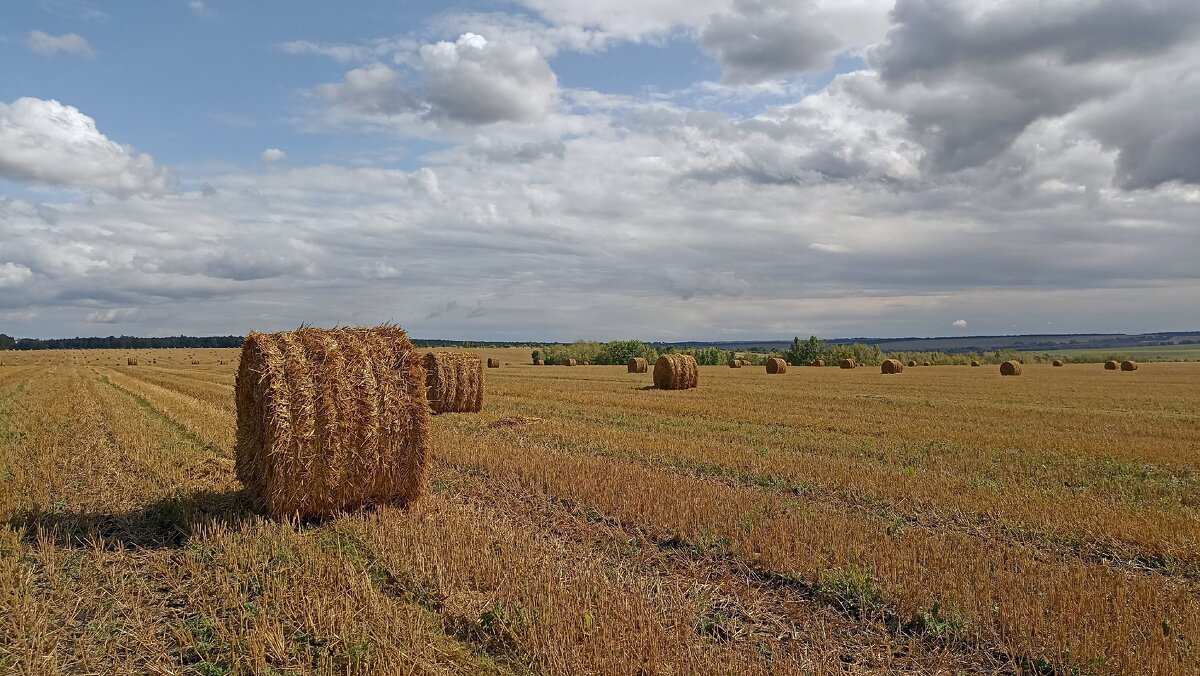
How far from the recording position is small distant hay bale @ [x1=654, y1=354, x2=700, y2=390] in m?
28.6

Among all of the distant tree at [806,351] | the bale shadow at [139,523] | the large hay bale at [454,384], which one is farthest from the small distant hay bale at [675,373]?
the distant tree at [806,351]

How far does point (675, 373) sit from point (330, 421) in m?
21.3

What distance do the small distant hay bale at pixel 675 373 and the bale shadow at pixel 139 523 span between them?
21.0m

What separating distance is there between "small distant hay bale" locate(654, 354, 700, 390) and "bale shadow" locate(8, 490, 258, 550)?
68.8ft

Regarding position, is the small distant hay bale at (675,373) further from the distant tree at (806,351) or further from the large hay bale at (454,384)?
the distant tree at (806,351)

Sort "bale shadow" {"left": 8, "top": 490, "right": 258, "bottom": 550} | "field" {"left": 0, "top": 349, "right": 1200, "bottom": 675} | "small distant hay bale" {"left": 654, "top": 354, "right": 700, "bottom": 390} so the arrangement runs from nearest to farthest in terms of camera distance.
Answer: "field" {"left": 0, "top": 349, "right": 1200, "bottom": 675}
"bale shadow" {"left": 8, "top": 490, "right": 258, "bottom": 550}
"small distant hay bale" {"left": 654, "top": 354, "right": 700, "bottom": 390}

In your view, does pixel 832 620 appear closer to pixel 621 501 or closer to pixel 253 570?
pixel 621 501

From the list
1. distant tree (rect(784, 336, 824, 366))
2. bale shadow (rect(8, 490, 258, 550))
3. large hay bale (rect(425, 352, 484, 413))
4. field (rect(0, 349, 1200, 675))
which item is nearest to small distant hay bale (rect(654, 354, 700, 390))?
large hay bale (rect(425, 352, 484, 413))

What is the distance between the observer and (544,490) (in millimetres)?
9461

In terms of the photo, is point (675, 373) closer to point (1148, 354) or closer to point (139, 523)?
point (139, 523)

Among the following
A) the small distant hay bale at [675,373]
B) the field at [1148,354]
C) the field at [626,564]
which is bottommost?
the field at [1148,354]

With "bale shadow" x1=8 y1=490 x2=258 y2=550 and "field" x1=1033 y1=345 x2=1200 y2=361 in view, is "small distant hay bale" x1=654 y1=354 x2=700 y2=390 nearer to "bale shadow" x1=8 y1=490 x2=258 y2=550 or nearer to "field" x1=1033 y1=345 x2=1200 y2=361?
"bale shadow" x1=8 y1=490 x2=258 y2=550

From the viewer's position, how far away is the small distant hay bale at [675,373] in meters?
28.6

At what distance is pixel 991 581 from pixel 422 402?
5.84m
